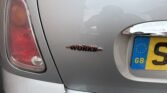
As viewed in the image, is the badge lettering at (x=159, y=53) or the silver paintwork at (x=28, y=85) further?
the silver paintwork at (x=28, y=85)

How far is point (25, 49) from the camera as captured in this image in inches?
59.1

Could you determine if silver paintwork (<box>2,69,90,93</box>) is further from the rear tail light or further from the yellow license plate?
the yellow license plate

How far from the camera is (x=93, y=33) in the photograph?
4.44ft

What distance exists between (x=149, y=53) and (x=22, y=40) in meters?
0.60

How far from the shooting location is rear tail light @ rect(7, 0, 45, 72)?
4.77 feet

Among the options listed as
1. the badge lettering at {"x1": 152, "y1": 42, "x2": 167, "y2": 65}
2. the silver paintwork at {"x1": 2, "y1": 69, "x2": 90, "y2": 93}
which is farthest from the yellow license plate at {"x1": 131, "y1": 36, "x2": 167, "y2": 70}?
the silver paintwork at {"x1": 2, "y1": 69, "x2": 90, "y2": 93}

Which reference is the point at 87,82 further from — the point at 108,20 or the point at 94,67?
the point at 108,20

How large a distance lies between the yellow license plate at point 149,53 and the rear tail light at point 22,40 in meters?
0.44

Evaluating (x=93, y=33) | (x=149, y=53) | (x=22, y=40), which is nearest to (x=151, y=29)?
(x=149, y=53)

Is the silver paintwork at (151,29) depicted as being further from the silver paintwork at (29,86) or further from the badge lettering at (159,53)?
the silver paintwork at (29,86)

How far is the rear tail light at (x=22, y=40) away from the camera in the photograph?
1.45 meters

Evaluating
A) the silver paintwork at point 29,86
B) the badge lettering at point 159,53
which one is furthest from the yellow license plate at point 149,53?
the silver paintwork at point 29,86

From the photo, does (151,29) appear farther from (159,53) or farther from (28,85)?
(28,85)

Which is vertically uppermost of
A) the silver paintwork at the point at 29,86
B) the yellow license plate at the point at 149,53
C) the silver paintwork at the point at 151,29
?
the silver paintwork at the point at 151,29
